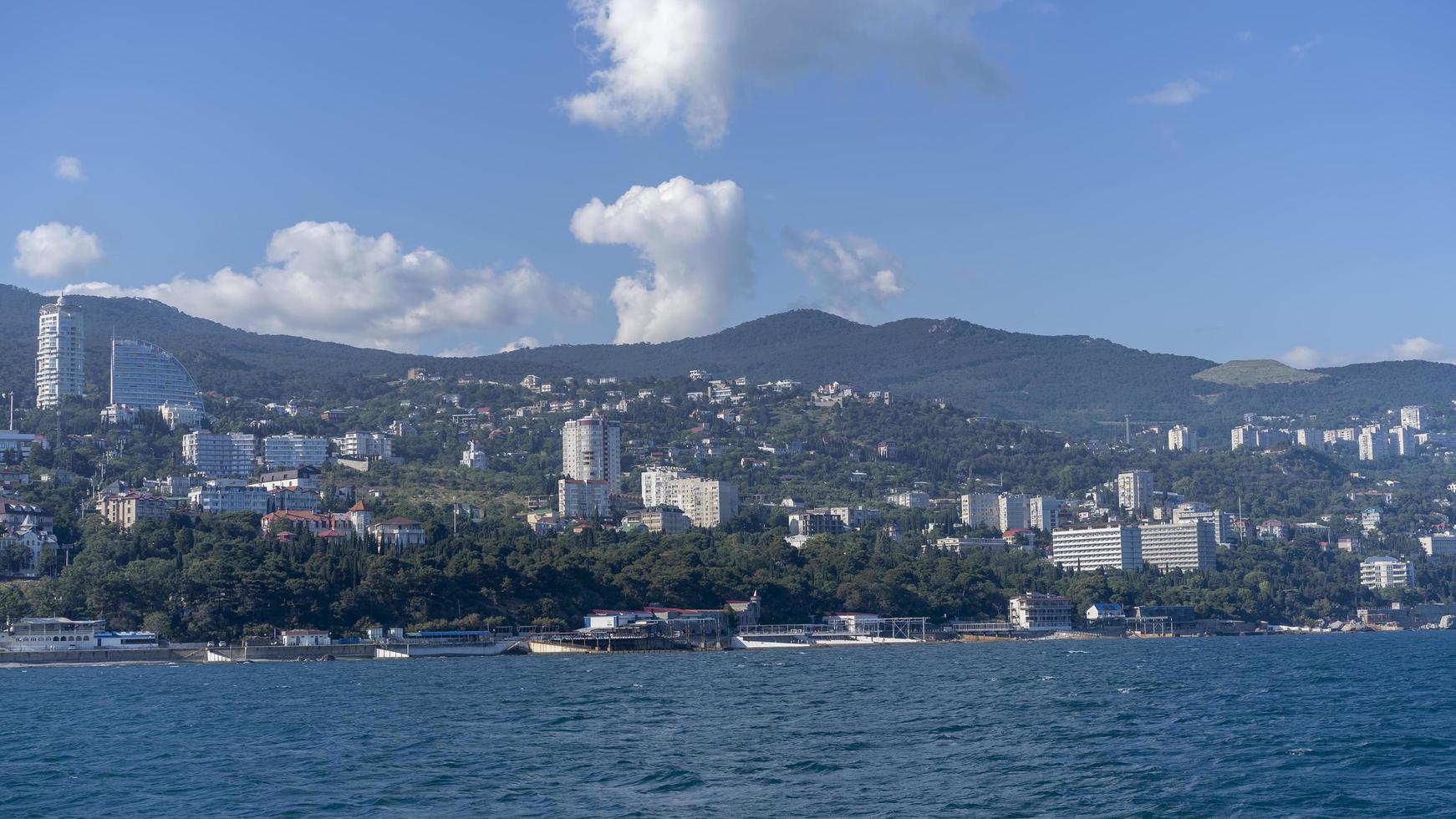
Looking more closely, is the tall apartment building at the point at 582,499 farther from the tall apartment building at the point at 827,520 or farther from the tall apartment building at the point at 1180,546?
the tall apartment building at the point at 1180,546

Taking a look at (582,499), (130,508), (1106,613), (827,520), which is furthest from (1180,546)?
(130,508)

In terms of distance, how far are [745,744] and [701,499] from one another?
14614cm

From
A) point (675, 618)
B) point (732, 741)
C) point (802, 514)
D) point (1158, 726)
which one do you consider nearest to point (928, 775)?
point (732, 741)

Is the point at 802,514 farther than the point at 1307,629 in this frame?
Yes

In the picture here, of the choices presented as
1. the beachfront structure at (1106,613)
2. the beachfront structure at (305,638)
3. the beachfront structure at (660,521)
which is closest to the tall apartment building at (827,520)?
the beachfront structure at (660,521)

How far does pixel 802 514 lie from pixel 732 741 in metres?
139

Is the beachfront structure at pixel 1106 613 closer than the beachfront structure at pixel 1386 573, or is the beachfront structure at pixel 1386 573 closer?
the beachfront structure at pixel 1106 613

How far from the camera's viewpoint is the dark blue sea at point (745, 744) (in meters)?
34.1

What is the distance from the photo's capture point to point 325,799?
34.4 m

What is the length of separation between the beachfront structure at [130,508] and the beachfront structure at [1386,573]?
13123cm

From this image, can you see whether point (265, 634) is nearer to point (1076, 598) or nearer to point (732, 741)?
point (732, 741)

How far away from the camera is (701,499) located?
190 metres

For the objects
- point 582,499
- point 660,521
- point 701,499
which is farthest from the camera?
point 701,499

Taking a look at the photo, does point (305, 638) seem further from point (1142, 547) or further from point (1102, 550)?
point (1142, 547)
